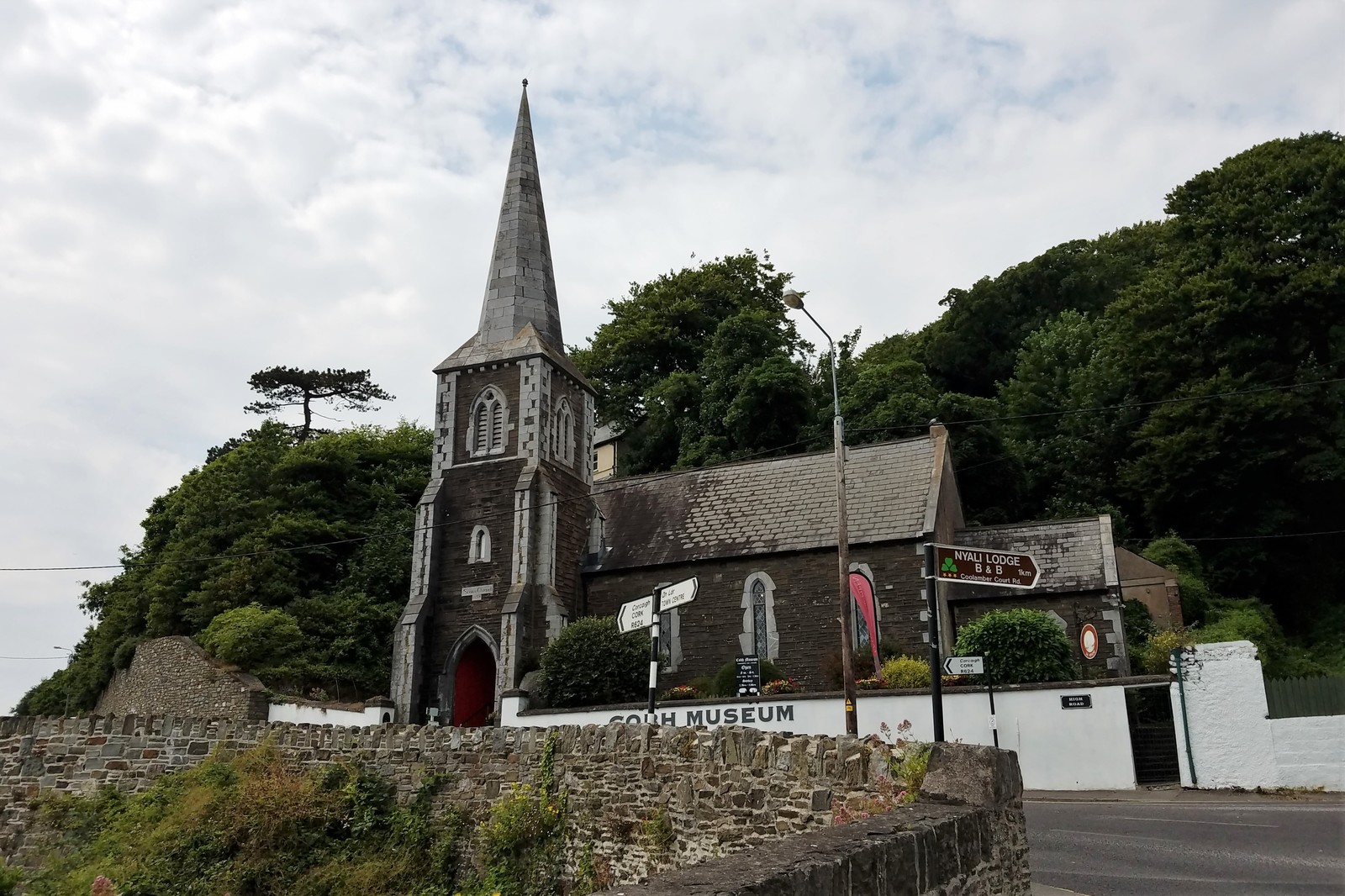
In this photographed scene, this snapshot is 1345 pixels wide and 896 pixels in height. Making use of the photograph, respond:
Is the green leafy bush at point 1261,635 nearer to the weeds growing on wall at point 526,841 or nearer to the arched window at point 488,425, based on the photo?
the arched window at point 488,425

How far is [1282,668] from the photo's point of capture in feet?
89.5

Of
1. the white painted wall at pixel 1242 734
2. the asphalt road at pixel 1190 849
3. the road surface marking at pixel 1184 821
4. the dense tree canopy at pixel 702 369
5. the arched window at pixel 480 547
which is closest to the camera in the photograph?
the asphalt road at pixel 1190 849

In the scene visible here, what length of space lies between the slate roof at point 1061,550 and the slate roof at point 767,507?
7.48ft

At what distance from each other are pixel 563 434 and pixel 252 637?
33.8 feet

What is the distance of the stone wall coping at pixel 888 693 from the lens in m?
19.2

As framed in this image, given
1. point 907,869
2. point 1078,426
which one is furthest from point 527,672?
point 1078,426

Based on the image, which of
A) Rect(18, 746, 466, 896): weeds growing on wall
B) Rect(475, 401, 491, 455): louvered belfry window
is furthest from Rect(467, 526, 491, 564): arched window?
Rect(18, 746, 466, 896): weeds growing on wall

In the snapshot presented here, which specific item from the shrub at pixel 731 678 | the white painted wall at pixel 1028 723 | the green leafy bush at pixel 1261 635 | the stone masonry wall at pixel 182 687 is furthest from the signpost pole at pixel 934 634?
the stone masonry wall at pixel 182 687

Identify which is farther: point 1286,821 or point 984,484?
point 984,484

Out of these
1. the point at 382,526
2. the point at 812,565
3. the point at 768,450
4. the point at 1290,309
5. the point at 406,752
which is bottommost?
the point at 406,752

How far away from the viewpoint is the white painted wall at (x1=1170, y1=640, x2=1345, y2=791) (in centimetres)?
1827

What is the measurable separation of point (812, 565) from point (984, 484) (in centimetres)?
1419

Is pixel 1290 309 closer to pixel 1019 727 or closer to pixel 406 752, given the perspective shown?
pixel 1019 727

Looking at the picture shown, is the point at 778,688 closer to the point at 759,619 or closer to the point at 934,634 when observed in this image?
the point at 759,619
